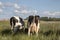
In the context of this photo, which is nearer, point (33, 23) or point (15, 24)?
point (33, 23)

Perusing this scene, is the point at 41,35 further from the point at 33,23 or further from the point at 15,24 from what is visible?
the point at 15,24

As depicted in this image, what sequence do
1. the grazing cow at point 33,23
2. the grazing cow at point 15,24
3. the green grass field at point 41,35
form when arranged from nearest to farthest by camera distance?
1. the green grass field at point 41,35
2. the grazing cow at point 33,23
3. the grazing cow at point 15,24

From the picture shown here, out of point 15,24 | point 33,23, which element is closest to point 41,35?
point 33,23

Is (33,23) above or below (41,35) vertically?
above

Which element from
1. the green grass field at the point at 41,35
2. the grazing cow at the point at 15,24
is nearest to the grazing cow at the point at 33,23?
the green grass field at the point at 41,35

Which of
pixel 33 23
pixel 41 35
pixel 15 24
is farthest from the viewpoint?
pixel 15 24

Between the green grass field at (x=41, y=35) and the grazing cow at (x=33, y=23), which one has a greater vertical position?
the grazing cow at (x=33, y=23)

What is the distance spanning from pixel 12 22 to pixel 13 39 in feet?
20.8

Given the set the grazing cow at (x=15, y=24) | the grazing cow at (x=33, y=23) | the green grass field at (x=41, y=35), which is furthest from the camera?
the grazing cow at (x=15, y=24)

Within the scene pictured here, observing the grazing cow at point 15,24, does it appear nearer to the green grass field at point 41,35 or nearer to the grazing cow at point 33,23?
the green grass field at point 41,35

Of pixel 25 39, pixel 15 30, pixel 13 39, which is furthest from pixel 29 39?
pixel 15 30

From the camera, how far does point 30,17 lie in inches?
610

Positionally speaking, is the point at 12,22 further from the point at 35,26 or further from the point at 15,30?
the point at 35,26

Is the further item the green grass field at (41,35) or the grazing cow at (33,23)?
the grazing cow at (33,23)
